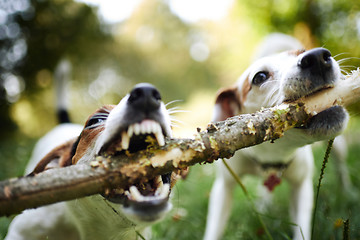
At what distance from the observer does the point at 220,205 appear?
9.06 feet

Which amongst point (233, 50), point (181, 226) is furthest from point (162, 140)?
point (233, 50)

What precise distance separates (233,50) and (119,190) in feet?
37.8

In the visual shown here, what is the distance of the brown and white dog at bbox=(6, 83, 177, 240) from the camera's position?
133 cm

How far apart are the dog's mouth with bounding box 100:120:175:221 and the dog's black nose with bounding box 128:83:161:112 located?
0.07 meters

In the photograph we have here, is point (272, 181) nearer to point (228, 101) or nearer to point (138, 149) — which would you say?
point (228, 101)

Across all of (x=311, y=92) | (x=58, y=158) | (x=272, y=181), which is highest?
(x=311, y=92)

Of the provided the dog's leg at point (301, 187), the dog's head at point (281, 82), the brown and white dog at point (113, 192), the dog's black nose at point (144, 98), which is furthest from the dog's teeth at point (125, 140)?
the dog's leg at point (301, 187)

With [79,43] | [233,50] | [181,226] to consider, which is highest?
[233,50]

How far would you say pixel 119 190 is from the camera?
4.61 feet

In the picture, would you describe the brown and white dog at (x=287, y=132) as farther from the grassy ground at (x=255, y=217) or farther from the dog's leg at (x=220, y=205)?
the grassy ground at (x=255, y=217)

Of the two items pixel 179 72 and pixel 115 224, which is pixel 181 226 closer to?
pixel 115 224

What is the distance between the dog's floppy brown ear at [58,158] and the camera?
2.03 m

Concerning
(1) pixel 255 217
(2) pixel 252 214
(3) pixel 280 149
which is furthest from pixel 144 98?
(2) pixel 252 214

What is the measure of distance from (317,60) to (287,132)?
0.48 m
